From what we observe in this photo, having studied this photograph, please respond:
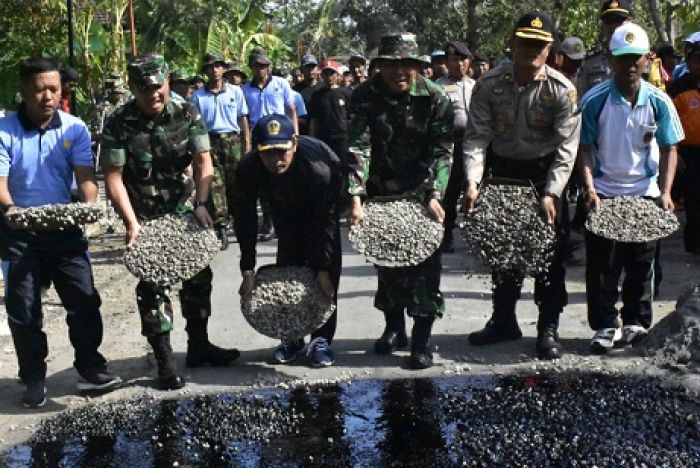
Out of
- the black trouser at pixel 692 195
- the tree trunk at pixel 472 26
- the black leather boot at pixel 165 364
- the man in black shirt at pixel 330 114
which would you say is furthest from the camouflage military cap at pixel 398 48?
the tree trunk at pixel 472 26

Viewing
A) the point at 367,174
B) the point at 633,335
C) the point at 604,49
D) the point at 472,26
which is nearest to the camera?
the point at 367,174

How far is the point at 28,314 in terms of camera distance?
5414mm

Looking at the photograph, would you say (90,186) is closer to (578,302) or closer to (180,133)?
(180,133)

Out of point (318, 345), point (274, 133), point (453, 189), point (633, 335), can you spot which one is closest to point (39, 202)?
point (274, 133)

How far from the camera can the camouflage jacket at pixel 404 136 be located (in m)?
5.73

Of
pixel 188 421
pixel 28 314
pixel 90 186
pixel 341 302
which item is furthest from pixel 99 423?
pixel 341 302

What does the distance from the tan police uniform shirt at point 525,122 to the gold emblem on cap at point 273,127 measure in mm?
1202

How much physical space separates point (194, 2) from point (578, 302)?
15.9 meters

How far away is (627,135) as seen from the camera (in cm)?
589

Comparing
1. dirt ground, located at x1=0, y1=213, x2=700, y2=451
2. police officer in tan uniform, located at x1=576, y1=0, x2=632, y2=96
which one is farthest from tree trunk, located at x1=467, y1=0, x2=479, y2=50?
dirt ground, located at x1=0, y1=213, x2=700, y2=451

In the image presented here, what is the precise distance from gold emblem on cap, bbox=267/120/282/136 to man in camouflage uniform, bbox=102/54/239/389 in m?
0.44

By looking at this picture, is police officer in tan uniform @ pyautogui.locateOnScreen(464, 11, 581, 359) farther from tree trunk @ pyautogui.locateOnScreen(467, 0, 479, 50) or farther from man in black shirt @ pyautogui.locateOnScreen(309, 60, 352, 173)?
tree trunk @ pyautogui.locateOnScreen(467, 0, 479, 50)

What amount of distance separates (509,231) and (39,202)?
2700 millimetres

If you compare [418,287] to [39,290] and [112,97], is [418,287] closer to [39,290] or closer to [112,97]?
[39,290]
